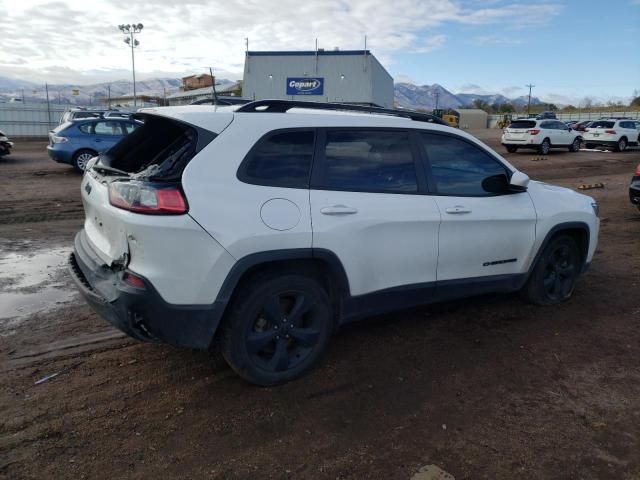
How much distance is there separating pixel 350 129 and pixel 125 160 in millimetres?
1698

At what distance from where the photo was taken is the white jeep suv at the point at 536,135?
75.9ft

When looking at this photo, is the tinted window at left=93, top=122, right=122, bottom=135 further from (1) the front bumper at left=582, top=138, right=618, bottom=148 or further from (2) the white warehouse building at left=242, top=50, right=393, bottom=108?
(2) the white warehouse building at left=242, top=50, right=393, bottom=108

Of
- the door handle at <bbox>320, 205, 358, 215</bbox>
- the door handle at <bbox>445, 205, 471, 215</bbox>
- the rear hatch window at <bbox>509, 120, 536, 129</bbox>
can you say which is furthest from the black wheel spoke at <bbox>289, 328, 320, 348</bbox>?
the rear hatch window at <bbox>509, 120, 536, 129</bbox>

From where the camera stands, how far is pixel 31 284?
550 cm

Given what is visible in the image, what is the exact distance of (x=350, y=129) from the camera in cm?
368

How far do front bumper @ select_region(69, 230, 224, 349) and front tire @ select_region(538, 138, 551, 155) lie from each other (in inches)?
925

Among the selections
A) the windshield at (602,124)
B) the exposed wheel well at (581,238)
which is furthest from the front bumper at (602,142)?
the exposed wheel well at (581,238)

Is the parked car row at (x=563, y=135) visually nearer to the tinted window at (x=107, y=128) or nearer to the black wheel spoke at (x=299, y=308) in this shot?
the tinted window at (x=107, y=128)

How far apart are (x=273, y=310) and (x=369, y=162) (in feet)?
4.17

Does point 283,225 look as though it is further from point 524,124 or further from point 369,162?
point 524,124

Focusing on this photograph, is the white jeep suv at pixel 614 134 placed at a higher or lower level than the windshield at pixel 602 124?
lower

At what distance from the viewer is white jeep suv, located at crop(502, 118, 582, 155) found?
23.1m

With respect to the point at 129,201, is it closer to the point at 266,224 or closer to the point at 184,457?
the point at 266,224

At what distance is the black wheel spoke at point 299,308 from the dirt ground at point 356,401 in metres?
0.48
